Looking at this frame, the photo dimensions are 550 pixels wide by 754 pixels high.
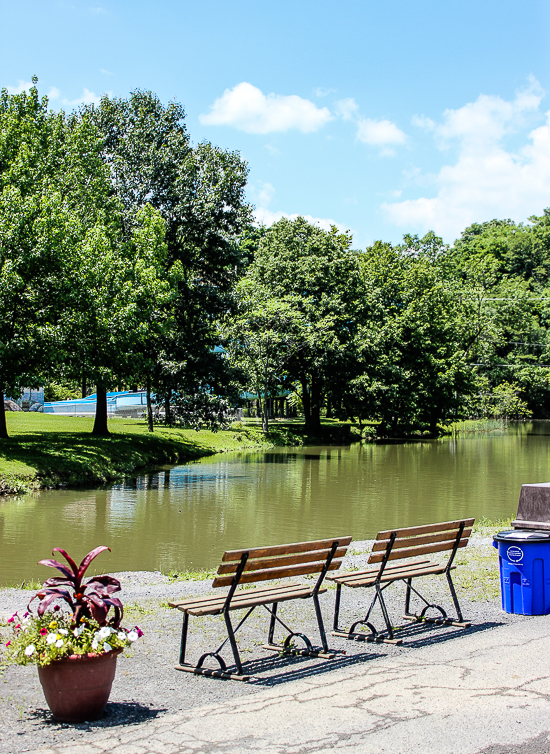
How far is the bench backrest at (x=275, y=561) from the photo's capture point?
19.8 ft

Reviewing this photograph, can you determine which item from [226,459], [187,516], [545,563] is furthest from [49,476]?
[545,563]

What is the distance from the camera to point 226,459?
3512 cm

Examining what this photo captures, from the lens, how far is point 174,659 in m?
6.29

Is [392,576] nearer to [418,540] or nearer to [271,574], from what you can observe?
[418,540]

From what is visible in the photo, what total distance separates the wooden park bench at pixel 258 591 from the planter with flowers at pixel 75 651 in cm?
119

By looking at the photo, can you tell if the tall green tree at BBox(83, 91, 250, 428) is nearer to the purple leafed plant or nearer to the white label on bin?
the white label on bin

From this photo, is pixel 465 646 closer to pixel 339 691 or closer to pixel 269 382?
pixel 339 691

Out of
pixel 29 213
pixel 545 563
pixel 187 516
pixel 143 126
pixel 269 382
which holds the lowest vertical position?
pixel 187 516

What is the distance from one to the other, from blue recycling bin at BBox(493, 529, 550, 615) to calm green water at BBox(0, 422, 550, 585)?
6.31 m

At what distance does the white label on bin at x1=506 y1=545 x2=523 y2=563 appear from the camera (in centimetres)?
772

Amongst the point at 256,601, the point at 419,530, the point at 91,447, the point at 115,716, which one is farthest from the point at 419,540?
the point at 91,447

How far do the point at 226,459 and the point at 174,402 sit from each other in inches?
154

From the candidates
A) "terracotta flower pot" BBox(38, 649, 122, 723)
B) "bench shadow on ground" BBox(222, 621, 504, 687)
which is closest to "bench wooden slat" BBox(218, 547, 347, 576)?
"bench shadow on ground" BBox(222, 621, 504, 687)

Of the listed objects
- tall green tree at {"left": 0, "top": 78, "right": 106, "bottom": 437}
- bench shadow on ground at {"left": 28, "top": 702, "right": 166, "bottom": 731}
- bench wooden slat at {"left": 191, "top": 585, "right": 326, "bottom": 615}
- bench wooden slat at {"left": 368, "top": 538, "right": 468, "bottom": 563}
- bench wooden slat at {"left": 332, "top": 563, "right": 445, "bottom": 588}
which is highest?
tall green tree at {"left": 0, "top": 78, "right": 106, "bottom": 437}
